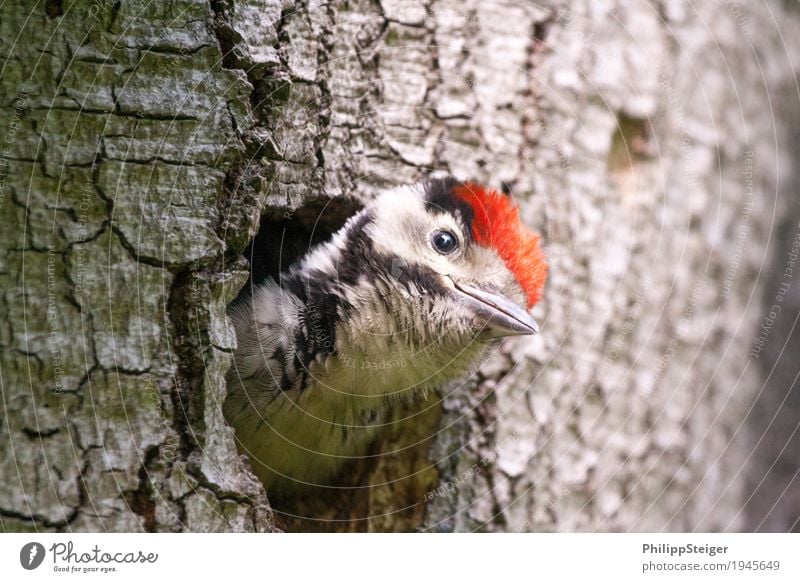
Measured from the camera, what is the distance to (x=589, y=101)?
55.1 inches

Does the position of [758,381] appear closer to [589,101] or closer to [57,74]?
[589,101]

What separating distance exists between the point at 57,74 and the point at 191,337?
1.36ft

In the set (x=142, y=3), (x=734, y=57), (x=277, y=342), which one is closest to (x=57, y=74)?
(x=142, y=3)

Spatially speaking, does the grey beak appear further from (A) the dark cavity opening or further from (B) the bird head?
(A) the dark cavity opening

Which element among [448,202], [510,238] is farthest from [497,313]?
[448,202]

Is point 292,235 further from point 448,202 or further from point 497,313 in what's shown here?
point 497,313

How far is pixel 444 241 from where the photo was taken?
54.5 inches

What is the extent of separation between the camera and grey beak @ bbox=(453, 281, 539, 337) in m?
1.29

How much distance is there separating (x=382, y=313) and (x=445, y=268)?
14cm
